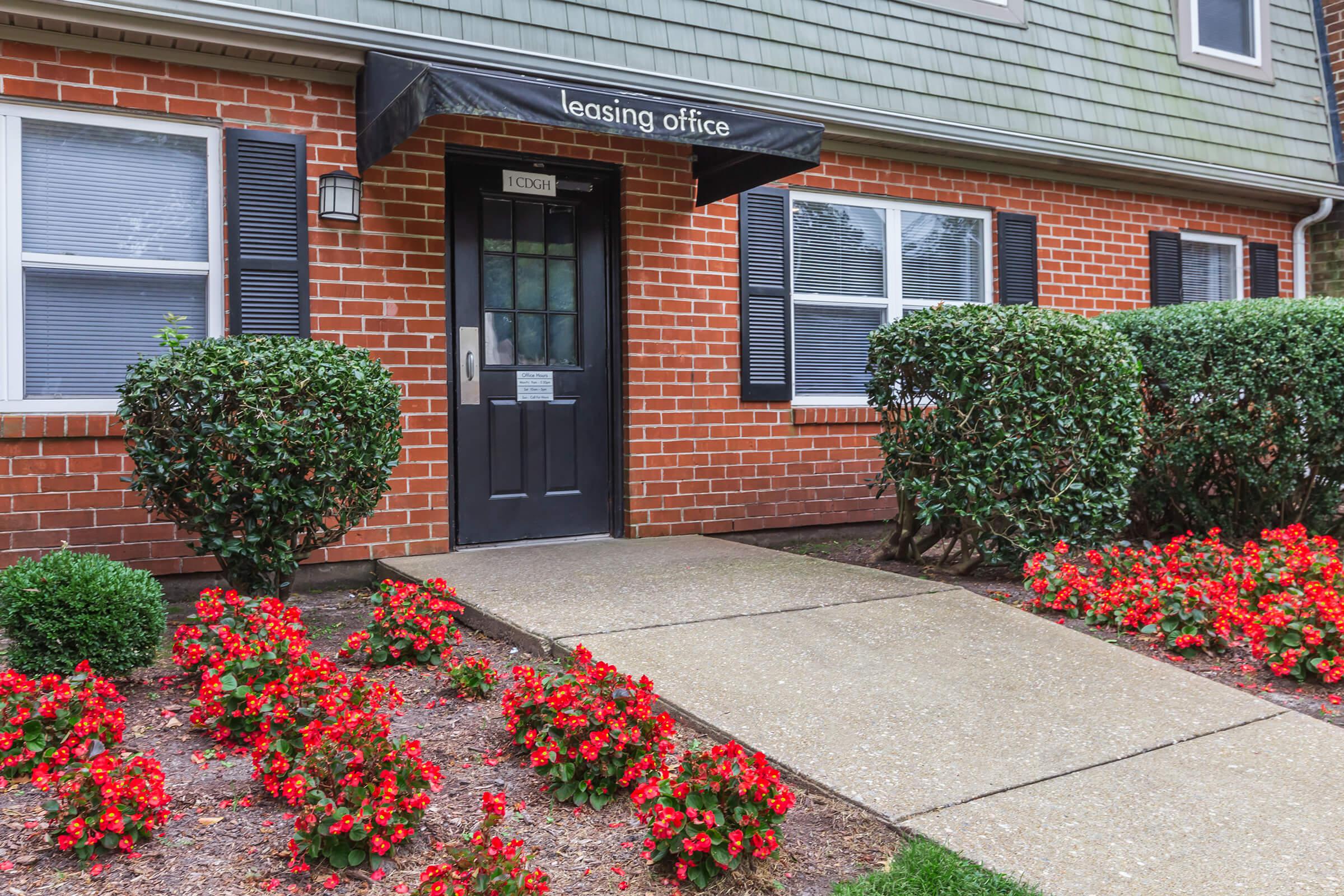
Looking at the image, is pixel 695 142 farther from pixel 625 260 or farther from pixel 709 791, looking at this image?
pixel 709 791

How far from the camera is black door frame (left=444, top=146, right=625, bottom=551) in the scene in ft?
19.4

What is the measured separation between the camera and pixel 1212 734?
3.24 metres

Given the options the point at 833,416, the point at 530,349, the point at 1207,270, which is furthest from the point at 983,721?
the point at 1207,270

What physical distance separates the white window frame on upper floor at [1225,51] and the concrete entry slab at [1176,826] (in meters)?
7.51

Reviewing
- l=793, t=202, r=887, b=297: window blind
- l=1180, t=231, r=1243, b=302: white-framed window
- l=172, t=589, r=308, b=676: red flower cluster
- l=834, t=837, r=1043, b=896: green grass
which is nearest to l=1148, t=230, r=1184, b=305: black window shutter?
l=1180, t=231, r=1243, b=302: white-framed window

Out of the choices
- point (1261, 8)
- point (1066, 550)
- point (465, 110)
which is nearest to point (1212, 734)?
point (1066, 550)

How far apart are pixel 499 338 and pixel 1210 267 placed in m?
6.74

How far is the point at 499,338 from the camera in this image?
607 centimetres

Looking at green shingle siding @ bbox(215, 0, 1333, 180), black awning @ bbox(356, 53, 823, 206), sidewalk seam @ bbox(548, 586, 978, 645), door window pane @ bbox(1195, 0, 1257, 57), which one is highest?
door window pane @ bbox(1195, 0, 1257, 57)

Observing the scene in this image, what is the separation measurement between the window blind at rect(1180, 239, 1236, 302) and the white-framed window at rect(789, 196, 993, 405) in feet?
7.70

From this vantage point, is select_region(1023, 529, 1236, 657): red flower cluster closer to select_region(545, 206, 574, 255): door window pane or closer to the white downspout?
select_region(545, 206, 574, 255): door window pane

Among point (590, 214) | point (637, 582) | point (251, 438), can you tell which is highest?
point (590, 214)

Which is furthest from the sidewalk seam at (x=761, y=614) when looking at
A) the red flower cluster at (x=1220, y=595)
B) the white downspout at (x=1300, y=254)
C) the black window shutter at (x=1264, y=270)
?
the white downspout at (x=1300, y=254)

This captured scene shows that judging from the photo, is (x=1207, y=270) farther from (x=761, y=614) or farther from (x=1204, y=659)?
(x=761, y=614)
